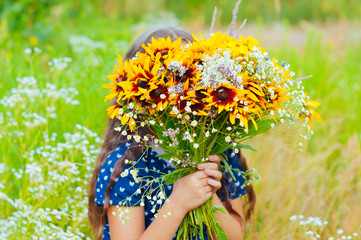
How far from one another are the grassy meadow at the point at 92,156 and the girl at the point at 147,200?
171 mm

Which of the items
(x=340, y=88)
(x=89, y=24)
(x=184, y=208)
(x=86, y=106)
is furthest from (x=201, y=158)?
(x=89, y=24)

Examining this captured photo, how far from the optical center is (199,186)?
4.73ft

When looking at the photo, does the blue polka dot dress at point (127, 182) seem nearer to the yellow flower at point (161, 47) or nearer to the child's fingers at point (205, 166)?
the child's fingers at point (205, 166)

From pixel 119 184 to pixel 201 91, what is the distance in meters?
0.63

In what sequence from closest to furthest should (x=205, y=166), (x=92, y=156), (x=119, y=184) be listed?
(x=205, y=166) < (x=119, y=184) < (x=92, y=156)

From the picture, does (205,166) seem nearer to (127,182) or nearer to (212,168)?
(212,168)

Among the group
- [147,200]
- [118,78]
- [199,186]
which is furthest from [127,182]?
[118,78]

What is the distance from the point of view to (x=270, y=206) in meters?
2.56

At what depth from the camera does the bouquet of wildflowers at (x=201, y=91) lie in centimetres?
122

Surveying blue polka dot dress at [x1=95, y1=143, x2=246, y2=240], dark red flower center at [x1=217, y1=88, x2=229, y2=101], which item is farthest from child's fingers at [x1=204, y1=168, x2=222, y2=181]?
dark red flower center at [x1=217, y1=88, x2=229, y2=101]

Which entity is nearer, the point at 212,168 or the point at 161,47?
Result: the point at 161,47

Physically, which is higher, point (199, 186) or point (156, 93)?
point (156, 93)

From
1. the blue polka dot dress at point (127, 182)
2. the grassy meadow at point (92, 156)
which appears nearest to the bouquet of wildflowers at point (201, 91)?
the grassy meadow at point (92, 156)

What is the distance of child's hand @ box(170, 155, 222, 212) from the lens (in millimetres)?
1439
